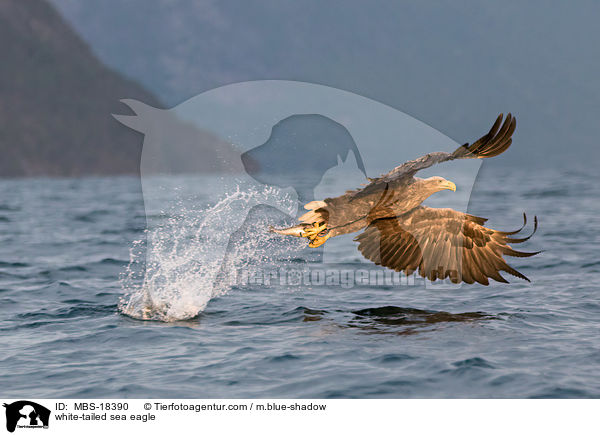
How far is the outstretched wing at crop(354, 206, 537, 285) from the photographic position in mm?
9219

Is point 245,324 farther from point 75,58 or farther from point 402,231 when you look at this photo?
point 75,58

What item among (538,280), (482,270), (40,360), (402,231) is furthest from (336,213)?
(538,280)

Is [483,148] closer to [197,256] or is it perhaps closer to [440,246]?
[440,246]

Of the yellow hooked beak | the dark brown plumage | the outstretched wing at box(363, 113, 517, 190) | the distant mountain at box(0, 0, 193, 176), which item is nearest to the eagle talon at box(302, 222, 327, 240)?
→ the dark brown plumage

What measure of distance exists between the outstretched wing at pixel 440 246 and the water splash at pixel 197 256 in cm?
184

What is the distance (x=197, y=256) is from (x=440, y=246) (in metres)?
3.89

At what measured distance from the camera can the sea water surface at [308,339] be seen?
678 centimetres

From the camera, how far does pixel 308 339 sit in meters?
8.30

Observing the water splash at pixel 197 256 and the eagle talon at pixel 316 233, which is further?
the water splash at pixel 197 256

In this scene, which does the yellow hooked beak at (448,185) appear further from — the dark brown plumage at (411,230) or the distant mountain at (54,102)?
the distant mountain at (54,102)
